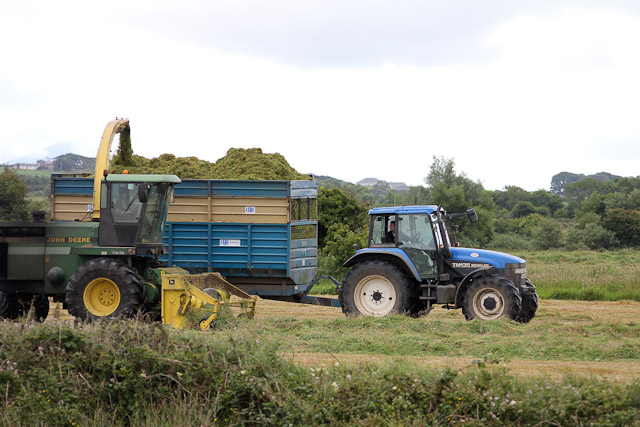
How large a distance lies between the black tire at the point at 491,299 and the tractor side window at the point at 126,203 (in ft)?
17.6

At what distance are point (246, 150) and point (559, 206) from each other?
2612 inches

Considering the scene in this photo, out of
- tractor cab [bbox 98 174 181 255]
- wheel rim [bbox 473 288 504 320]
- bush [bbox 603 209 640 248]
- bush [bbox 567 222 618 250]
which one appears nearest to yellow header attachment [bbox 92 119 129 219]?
tractor cab [bbox 98 174 181 255]

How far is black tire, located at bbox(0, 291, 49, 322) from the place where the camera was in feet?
35.4

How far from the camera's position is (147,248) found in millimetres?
11164

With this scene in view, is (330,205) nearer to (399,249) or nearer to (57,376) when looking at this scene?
(399,249)

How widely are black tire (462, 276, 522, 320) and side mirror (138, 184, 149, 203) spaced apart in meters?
5.24

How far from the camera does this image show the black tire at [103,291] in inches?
413

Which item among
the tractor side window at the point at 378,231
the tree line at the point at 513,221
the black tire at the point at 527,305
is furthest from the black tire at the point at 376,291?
the tree line at the point at 513,221

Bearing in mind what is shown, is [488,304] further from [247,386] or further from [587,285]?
[587,285]

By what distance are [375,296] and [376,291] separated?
0.28 ft

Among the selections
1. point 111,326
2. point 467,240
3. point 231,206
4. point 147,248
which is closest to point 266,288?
point 231,206

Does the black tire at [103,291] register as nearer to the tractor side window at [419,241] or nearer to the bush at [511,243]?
the tractor side window at [419,241]

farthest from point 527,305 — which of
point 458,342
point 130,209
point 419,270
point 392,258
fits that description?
point 130,209

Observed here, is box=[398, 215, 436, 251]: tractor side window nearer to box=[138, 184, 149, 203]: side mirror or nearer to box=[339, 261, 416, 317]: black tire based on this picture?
box=[339, 261, 416, 317]: black tire
